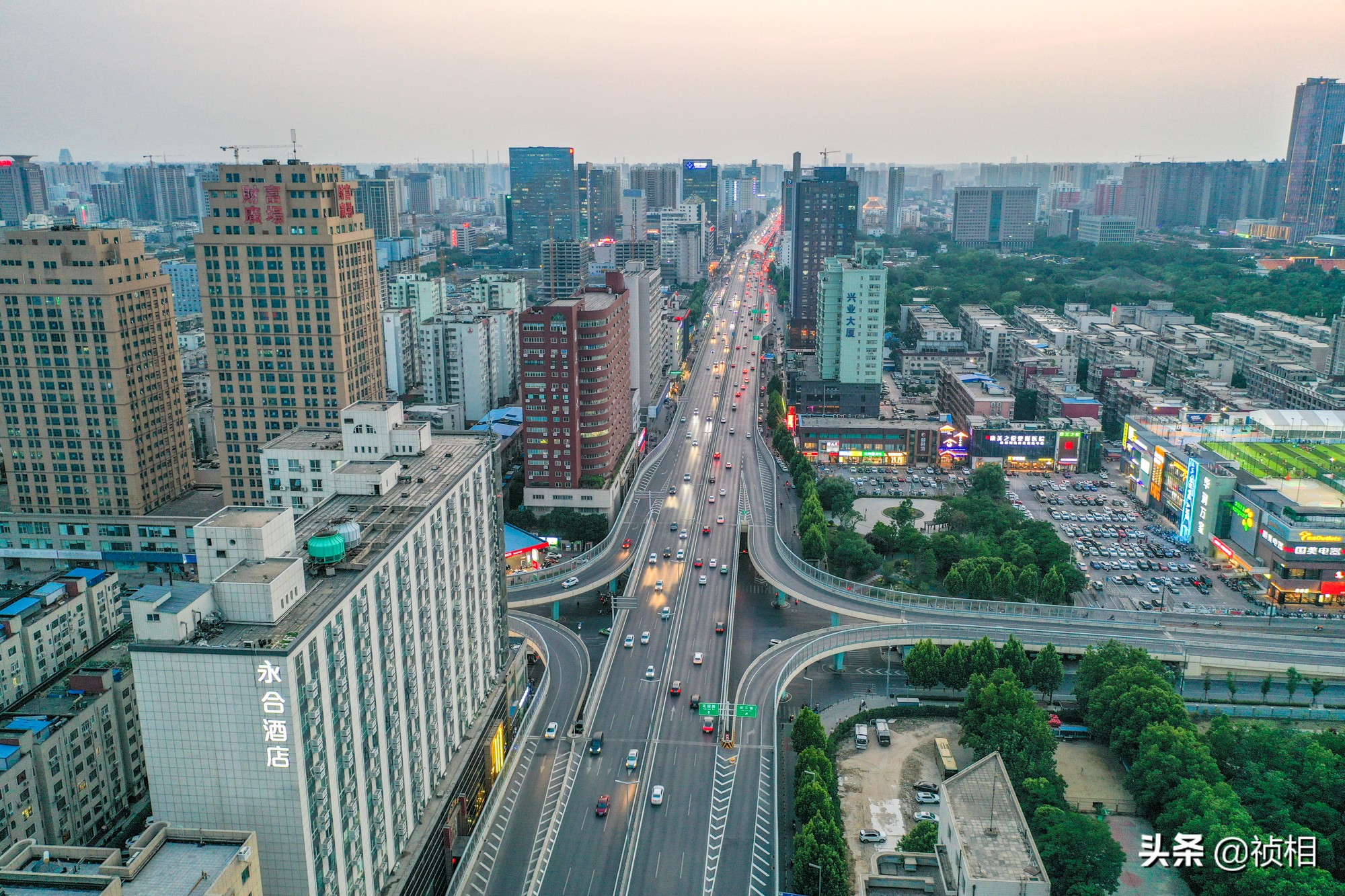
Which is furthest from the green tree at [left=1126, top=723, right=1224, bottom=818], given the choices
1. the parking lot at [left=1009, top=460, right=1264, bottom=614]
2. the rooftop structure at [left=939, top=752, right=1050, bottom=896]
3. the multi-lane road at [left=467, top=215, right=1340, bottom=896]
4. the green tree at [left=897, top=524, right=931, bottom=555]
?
the green tree at [left=897, top=524, right=931, bottom=555]

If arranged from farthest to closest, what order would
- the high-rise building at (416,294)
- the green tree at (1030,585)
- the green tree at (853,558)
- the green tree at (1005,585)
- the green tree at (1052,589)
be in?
the high-rise building at (416,294)
the green tree at (853,558)
the green tree at (1030,585)
the green tree at (1005,585)
the green tree at (1052,589)

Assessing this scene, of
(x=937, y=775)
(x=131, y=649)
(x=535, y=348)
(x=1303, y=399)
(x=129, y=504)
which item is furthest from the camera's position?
(x=1303, y=399)

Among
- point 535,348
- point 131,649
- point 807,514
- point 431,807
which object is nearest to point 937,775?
point 431,807

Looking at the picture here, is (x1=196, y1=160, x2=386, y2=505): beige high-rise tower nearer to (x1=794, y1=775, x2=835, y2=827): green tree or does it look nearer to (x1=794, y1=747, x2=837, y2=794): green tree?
(x1=794, y1=747, x2=837, y2=794): green tree

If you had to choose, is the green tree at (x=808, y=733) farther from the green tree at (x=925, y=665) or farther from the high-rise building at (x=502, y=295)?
the high-rise building at (x=502, y=295)

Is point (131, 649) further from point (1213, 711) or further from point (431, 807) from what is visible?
point (1213, 711)

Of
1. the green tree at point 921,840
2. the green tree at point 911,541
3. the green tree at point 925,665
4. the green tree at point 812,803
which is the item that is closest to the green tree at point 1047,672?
the green tree at point 925,665
